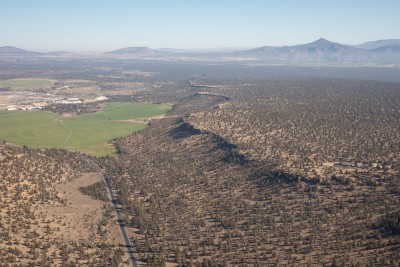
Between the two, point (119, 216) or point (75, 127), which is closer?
point (119, 216)

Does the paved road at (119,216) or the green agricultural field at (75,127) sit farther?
the green agricultural field at (75,127)

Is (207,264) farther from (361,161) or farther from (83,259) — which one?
(361,161)

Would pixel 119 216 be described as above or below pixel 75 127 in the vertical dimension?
below

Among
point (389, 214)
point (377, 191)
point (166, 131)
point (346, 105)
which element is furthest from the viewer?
point (346, 105)

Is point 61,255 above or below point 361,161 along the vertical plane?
below

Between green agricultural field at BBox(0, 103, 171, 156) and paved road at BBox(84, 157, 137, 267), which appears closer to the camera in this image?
paved road at BBox(84, 157, 137, 267)

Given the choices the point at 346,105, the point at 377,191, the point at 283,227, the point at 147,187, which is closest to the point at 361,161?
the point at 377,191

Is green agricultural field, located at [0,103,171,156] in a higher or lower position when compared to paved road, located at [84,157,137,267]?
higher

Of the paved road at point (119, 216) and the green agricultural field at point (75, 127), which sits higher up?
the green agricultural field at point (75, 127)
